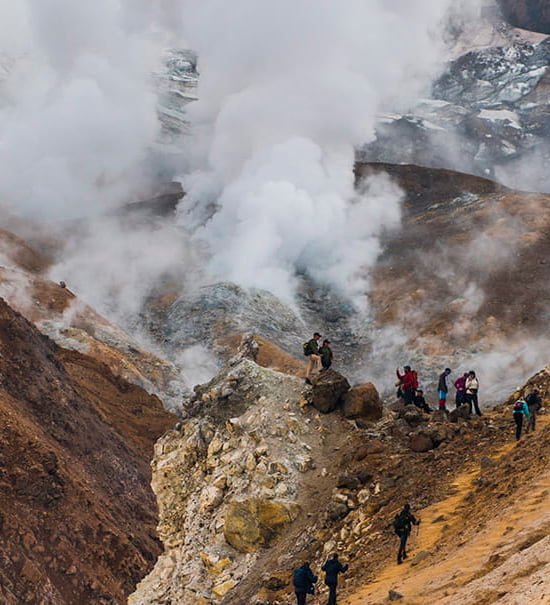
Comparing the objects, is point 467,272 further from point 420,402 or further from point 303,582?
point 303,582

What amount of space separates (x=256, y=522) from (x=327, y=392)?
15.3 feet

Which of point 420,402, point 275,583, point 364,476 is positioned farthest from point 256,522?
point 420,402

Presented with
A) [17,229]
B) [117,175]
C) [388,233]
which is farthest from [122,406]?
[117,175]

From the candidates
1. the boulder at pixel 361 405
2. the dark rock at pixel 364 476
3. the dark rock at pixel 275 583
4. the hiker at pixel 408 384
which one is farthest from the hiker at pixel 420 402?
the dark rock at pixel 275 583

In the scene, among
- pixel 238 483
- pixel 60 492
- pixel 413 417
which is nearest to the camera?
pixel 238 483

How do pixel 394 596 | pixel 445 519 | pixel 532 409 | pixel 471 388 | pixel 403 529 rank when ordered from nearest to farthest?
pixel 394 596 < pixel 403 529 < pixel 445 519 < pixel 532 409 < pixel 471 388

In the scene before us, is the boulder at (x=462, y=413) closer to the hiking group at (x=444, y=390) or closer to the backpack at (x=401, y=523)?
the hiking group at (x=444, y=390)

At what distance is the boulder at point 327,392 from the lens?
18.6 meters

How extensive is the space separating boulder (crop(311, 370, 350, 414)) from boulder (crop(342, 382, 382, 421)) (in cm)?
23

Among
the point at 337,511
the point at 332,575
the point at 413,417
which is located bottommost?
the point at 337,511

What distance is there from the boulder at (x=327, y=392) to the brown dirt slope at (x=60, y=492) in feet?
19.4

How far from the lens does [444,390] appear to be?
1748 centimetres

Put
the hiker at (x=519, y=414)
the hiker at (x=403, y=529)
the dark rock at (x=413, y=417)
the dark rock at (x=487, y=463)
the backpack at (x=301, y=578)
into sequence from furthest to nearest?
1. the dark rock at (x=413, y=417)
2. the hiker at (x=519, y=414)
3. the dark rock at (x=487, y=463)
4. the hiker at (x=403, y=529)
5. the backpack at (x=301, y=578)

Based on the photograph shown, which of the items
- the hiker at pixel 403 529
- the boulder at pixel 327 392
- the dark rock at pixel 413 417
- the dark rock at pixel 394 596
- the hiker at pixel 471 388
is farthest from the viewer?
the boulder at pixel 327 392
